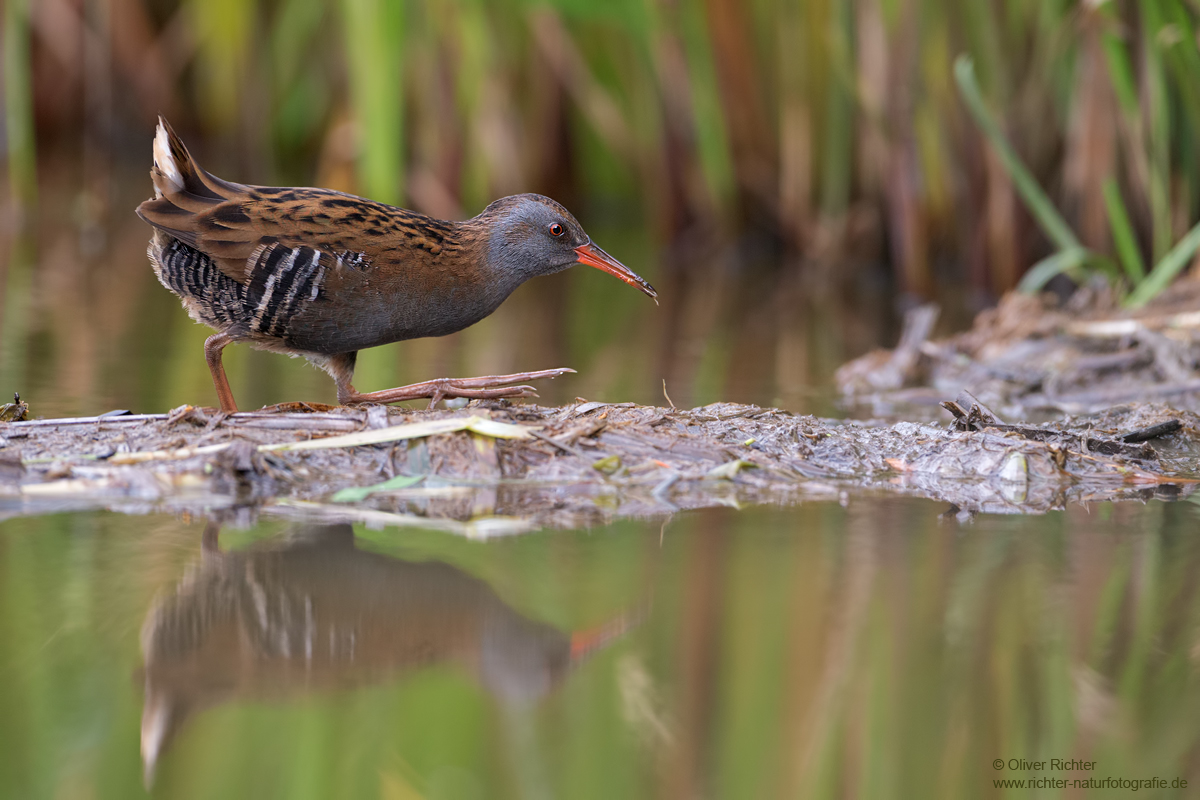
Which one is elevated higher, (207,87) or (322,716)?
(207,87)

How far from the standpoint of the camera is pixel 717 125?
8.84 meters

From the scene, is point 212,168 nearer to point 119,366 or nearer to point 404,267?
point 119,366

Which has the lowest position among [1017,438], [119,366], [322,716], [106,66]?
[322,716]

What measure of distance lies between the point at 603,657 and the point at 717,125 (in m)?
6.77

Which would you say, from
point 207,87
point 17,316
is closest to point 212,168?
point 207,87

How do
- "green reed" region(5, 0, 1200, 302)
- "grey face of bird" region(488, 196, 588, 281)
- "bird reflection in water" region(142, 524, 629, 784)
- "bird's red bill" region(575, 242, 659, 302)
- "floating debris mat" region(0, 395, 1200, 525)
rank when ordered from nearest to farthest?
"bird reflection in water" region(142, 524, 629, 784)
"floating debris mat" region(0, 395, 1200, 525)
"grey face of bird" region(488, 196, 588, 281)
"bird's red bill" region(575, 242, 659, 302)
"green reed" region(5, 0, 1200, 302)

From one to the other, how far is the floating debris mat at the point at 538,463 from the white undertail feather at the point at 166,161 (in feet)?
2.41

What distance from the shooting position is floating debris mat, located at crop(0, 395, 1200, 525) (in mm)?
3361

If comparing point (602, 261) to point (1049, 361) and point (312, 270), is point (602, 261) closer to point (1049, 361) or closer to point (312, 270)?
point (312, 270)

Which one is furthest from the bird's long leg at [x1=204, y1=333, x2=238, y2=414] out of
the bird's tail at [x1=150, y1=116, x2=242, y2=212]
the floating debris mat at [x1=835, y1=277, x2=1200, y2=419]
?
the floating debris mat at [x1=835, y1=277, x2=1200, y2=419]

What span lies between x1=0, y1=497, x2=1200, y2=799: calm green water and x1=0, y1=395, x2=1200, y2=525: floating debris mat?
0.57 feet

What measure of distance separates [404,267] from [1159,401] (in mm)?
2615

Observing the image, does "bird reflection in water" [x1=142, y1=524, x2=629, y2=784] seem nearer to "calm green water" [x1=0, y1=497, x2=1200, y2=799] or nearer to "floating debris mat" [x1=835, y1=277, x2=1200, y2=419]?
"calm green water" [x1=0, y1=497, x2=1200, y2=799]

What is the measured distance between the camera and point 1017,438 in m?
3.81
